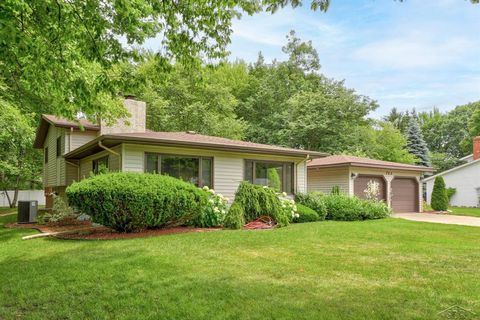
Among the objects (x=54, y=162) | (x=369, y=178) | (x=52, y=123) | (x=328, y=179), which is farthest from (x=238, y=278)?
(x=54, y=162)

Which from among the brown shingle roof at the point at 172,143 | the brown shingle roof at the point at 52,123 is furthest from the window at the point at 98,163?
the brown shingle roof at the point at 52,123

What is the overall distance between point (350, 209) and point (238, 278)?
979cm

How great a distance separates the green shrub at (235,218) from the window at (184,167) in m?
2.06

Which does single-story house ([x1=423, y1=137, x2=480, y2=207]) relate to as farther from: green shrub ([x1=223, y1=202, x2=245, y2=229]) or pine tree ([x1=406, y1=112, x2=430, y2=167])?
green shrub ([x1=223, y1=202, x2=245, y2=229])

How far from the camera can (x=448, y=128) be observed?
51.2 m

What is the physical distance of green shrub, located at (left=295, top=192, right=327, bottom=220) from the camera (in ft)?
44.9

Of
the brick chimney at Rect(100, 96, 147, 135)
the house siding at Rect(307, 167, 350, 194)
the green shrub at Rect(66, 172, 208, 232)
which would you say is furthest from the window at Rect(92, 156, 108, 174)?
the house siding at Rect(307, 167, 350, 194)

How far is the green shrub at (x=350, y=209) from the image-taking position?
548 inches

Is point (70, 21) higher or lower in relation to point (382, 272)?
higher

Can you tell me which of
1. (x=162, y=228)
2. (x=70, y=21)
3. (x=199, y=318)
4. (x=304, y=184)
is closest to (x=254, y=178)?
(x=304, y=184)

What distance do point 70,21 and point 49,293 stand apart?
3.64 metres

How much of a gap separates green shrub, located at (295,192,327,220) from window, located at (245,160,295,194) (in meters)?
0.48

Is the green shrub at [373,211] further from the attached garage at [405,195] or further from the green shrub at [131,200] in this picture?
the green shrub at [131,200]

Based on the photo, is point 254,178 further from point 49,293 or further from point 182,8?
point 49,293
